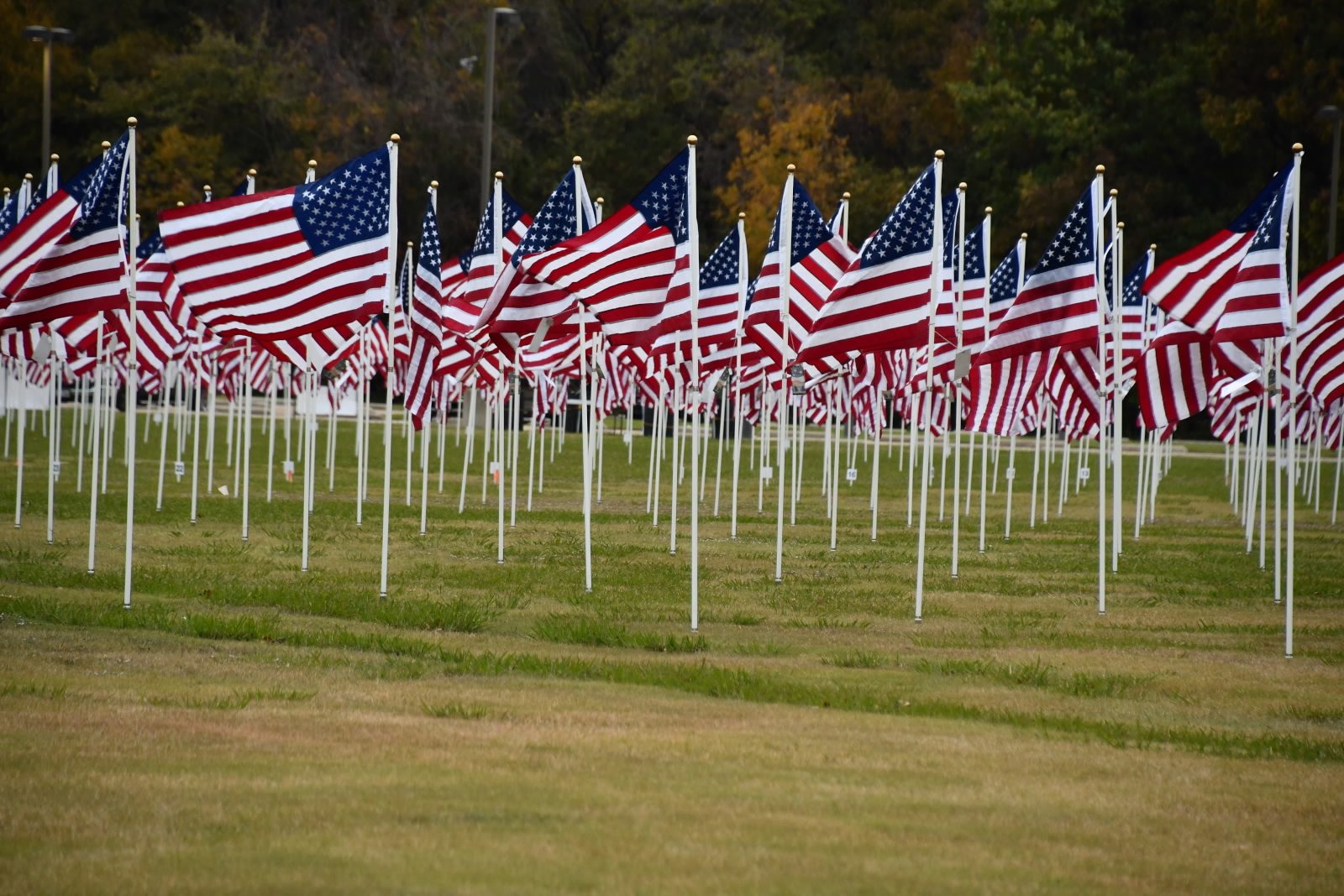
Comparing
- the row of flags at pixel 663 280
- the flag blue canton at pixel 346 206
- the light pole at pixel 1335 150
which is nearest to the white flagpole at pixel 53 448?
the row of flags at pixel 663 280

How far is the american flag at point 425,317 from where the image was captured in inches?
945

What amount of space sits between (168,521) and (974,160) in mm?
54039

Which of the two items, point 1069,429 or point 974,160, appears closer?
point 1069,429

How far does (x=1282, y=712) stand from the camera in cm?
1355

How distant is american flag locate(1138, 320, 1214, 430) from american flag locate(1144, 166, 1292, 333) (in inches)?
128

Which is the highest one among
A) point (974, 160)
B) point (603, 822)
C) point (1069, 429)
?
point (974, 160)

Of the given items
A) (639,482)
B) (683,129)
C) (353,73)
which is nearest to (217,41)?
(353,73)

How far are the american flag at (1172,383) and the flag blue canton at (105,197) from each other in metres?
10.6

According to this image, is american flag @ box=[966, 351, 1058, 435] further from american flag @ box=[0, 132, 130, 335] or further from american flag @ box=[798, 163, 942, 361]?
american flag @ box=[0, 132, 130, 335]

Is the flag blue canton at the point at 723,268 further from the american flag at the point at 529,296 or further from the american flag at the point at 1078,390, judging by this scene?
the american flag at the point at 529,296

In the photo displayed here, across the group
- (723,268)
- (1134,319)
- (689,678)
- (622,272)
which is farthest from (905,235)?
(1134,319)

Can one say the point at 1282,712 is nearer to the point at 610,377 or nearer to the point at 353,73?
the point at 610,377

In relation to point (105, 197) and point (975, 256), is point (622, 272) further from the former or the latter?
point (975, 256)

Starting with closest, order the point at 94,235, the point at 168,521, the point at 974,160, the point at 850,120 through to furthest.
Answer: the point at 94,235, the point at 168,521, the point at 974,160, the point at 850,120
